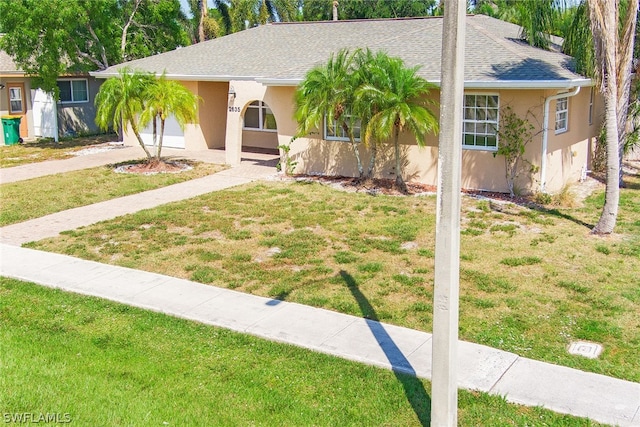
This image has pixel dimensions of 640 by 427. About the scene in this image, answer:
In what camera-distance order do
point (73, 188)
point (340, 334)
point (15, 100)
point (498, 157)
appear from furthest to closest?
1. point (15, 100)
2. point (73, 188)
3. point (498, 157)
4. point (340, 334)

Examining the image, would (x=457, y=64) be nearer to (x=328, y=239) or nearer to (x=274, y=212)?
(x=328, y=239)

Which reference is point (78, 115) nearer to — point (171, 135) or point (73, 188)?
point (171, 135)

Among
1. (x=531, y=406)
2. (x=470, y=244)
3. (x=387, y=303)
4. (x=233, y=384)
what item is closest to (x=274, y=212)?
(x=470, y=244)

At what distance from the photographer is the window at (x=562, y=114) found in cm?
1596

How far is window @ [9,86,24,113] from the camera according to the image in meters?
27.0

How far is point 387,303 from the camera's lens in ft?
29.1

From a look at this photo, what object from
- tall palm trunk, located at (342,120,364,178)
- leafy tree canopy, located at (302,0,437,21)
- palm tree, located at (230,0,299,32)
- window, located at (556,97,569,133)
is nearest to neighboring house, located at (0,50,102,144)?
palm tree, located at (230,0,299,32)

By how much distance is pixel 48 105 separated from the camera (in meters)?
27.5

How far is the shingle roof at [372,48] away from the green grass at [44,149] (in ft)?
10.2

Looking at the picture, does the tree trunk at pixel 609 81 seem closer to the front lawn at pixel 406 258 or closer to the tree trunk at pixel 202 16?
the front lawn at pixel 406 258

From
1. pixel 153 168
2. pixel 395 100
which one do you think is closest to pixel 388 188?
pixel 395 100

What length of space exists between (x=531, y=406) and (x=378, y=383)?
1.46m

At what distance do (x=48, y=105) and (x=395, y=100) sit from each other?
18.3 meters

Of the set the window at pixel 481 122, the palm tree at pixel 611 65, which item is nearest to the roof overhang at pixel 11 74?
the window at pixel 481 122
